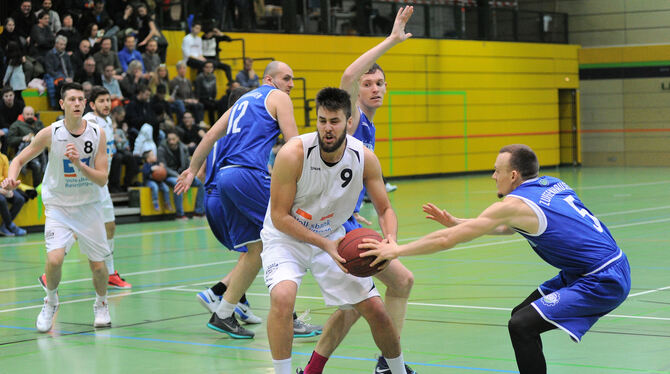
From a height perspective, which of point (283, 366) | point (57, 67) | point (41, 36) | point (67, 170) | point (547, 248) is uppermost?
point (41, 36)

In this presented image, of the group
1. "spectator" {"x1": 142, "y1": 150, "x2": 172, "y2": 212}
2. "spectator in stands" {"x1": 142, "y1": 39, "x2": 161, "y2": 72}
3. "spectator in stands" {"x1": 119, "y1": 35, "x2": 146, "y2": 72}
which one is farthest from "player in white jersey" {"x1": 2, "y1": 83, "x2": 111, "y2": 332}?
"spectator in stands" {"x1": 142, "y1": 39, "x2": 161, "y2": 72}

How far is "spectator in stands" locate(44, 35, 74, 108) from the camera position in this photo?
18.9 meters

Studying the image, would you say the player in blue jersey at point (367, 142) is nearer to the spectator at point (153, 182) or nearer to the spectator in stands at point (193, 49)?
the spectator at point (153, 182)

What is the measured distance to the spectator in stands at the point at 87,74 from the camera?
1878 centimetres

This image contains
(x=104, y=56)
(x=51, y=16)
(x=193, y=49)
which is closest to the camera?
(x=104, y=56)

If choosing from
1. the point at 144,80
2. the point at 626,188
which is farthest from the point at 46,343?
the point at 626,188

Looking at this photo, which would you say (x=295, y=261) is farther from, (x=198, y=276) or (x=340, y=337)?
(x=198, y=276)

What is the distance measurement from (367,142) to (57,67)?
14.0 metres

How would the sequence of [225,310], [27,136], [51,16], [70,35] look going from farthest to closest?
[51,16], [70,35], [27,136], [225,310]

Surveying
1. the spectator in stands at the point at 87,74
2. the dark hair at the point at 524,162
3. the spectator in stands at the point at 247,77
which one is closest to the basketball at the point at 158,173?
the spectator in stands at the point at 87,74

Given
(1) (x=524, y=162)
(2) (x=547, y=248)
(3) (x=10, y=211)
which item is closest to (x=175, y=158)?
(3) (x=10, y=211)

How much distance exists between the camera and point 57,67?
19.1 metres

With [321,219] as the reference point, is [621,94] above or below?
below

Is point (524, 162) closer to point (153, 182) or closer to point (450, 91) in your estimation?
point (153, 182)
